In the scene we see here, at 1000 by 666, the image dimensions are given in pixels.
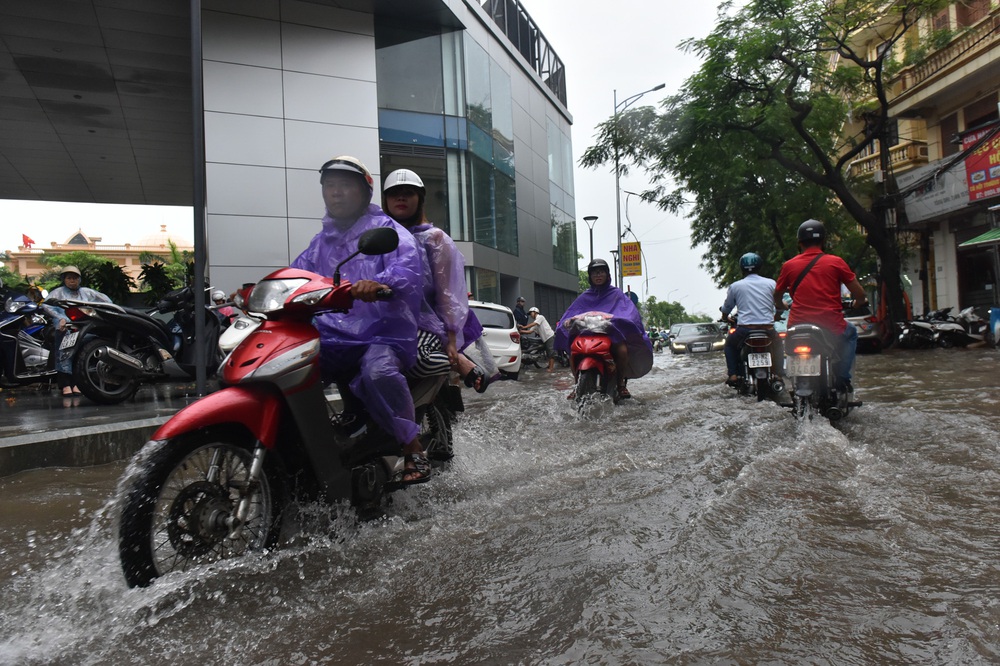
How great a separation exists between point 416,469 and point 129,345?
5.62 metres

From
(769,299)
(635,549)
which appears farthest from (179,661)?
(769,299)

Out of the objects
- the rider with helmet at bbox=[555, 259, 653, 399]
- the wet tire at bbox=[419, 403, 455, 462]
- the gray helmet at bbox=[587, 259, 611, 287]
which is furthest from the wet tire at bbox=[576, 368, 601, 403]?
the wet tire at bbox=[419, 403, 455, 462]

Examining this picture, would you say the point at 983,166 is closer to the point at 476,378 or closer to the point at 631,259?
the point at 631,259

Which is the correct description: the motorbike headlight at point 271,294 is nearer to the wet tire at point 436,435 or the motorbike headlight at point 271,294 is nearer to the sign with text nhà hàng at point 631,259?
the wet tire at point 436,435

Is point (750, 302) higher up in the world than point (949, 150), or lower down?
lower down

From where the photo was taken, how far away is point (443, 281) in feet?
13.6

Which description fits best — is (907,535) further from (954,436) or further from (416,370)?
(954,436)

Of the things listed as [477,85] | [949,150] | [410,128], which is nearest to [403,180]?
[410,128]

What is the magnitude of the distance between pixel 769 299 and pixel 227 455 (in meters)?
6.31

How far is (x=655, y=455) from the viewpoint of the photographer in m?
4.82

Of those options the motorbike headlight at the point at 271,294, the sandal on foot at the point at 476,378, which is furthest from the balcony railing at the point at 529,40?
the motorbike headlight at the point at 271,294

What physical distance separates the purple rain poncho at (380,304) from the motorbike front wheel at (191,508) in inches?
31.0

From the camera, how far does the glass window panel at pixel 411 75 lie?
18.4 m

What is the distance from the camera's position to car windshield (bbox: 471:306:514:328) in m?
13.7
